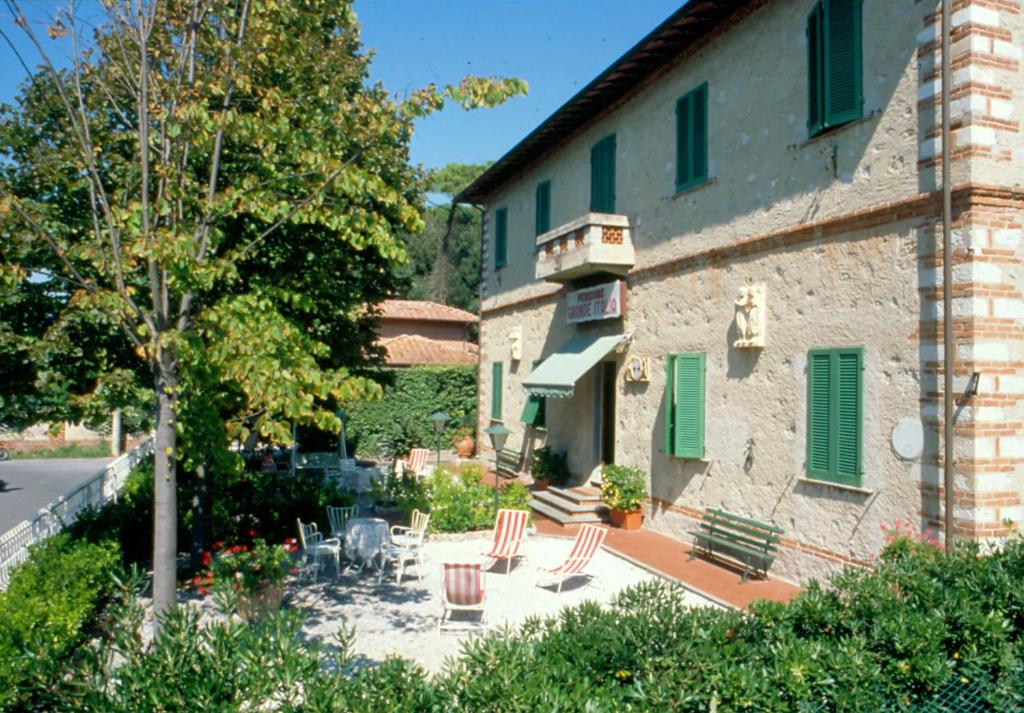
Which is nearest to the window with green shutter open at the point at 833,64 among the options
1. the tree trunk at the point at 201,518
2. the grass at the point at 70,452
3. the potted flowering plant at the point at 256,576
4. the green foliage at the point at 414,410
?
the potted flowering plant at the point at 256,576

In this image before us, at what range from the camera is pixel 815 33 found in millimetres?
9883

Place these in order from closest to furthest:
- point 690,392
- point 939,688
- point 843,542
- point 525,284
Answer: point 939,688, point 843,542, point 690,392, point 525,284

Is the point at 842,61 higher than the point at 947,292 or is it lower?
higher

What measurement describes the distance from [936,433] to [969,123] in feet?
11.1

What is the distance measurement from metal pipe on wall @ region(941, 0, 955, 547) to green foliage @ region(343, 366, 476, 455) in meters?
19.6

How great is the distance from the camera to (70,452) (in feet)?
107

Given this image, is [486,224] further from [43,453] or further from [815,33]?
[43,453]

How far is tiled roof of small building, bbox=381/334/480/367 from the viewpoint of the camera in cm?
3169

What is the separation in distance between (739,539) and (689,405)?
238cm

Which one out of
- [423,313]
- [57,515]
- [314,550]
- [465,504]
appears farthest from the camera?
[423,313]

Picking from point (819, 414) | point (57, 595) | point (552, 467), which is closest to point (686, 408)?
point (819, 414)

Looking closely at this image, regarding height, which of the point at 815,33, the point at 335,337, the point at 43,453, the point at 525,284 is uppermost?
the point at 815,33

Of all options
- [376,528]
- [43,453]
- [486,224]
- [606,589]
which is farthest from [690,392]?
[43,453]

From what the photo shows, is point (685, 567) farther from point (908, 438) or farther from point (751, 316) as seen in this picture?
point (908, 438)
